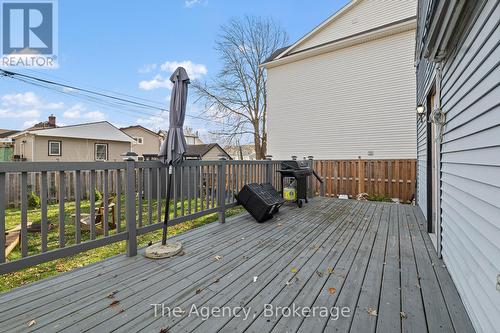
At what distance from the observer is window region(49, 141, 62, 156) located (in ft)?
48.5

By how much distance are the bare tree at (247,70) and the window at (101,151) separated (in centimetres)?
755

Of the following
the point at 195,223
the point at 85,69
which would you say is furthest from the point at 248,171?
the point at 85,69

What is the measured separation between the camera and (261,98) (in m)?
17.1

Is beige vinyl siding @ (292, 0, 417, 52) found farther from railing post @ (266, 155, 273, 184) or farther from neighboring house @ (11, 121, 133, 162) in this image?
neighboring house @ (11, 121, 133, 162)

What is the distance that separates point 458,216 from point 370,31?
960cm

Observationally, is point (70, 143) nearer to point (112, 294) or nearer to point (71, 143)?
point (71, 143)

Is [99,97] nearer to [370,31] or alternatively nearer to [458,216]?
[370,31]

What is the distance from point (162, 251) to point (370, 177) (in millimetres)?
7568

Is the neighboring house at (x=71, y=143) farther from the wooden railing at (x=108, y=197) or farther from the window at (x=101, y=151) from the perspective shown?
the wooden railing at (x=108, y=197)

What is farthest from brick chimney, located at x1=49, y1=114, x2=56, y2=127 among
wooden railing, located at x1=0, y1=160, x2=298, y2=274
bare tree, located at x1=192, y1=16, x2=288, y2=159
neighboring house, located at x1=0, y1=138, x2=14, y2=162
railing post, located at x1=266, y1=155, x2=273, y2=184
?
railing post, located at x1=266, y1=155, x2=273, y2=184

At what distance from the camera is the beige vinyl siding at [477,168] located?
1.39 metres

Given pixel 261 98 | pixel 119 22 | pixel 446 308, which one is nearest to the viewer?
pixel 446 308

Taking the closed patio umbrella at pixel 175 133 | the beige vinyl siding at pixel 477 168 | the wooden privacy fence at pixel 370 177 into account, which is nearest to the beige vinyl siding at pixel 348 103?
the wooden privacy fence at pixel 370 177

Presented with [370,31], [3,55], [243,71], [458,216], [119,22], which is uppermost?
[119,22]
